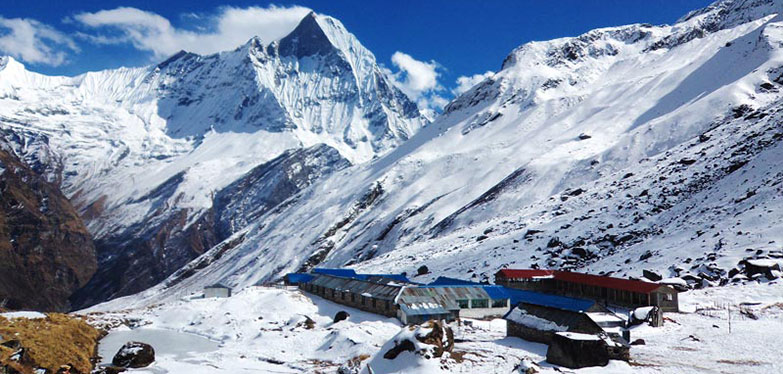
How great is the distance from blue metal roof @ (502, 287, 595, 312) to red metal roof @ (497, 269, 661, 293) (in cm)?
563

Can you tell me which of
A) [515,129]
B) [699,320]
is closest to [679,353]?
[699,320]

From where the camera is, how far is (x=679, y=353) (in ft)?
104

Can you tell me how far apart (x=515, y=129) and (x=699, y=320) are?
15242 cm

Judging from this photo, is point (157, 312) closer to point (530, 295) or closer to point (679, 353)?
point (530, 295)

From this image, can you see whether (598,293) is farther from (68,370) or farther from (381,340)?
(68,370)

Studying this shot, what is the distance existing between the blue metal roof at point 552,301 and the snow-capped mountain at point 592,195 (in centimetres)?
1201

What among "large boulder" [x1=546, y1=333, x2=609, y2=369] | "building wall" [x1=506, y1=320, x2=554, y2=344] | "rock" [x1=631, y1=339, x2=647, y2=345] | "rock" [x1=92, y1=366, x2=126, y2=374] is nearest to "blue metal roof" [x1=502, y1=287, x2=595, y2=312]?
"building wall" [x1=506, y1=320, x2=554, y2=344]

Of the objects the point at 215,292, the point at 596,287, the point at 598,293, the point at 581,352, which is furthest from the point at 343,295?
the point at 581,352

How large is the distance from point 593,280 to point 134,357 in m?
38.8

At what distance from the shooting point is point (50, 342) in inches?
1380

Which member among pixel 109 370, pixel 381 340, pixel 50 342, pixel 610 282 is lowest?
pixel 109 370

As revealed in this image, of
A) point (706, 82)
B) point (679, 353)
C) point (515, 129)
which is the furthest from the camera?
point (515, 129)

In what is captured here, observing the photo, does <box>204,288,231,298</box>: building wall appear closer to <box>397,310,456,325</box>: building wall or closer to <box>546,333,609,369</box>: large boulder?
<box>397,310,456,325</box>: building wall

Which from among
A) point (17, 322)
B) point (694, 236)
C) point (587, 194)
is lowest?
point (17, 322)
